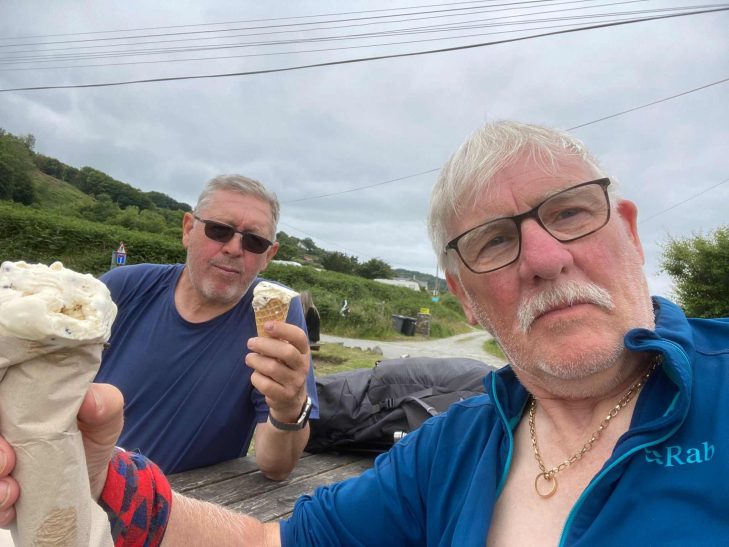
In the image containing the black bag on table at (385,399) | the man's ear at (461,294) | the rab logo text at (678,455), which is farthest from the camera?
the black bag on table at (385,399)

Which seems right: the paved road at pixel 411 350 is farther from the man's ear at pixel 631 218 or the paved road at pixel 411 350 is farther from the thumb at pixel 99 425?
the thumb at pixel 99 425

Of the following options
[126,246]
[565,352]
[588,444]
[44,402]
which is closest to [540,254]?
[565,352]

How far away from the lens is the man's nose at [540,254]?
1.23 metres

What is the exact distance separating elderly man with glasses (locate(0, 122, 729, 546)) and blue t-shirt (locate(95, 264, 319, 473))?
777 millimetres

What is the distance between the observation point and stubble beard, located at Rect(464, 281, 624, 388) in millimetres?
1146

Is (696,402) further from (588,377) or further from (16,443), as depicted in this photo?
(16,443)

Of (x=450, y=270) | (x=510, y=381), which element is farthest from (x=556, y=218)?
(x=510, y=381)

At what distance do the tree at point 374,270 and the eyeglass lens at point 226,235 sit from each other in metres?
54.5

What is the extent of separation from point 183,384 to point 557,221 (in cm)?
192

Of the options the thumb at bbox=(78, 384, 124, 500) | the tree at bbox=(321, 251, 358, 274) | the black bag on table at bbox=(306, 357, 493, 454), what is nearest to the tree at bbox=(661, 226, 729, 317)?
the black bag on table at bbox=(306, 357, 493, 454)

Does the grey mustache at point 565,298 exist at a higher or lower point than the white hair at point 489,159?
lower

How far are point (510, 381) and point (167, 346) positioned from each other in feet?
5.76

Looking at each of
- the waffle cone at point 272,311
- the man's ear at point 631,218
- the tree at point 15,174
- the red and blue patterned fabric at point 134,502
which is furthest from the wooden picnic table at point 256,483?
the tree at point 15,174

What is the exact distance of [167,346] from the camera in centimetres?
230
